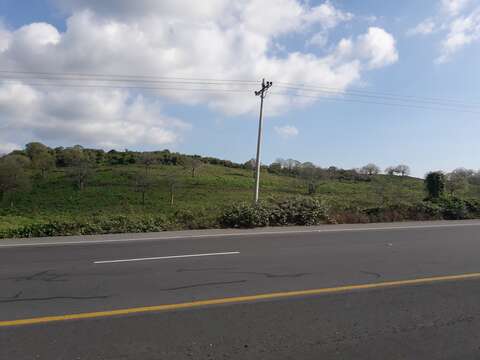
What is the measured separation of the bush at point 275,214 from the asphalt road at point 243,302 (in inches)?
203

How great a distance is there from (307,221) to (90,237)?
8466mm

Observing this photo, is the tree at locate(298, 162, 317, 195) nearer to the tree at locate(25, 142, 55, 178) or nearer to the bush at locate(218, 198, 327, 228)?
the bush at locate(218, 198, 327, 228)

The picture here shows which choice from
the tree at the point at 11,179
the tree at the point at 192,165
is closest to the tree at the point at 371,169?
the tree at the point at 192,165

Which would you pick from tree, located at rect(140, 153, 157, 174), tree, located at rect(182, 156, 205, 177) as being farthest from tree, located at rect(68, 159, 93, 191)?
tree, located at rect(182, 156, 205, 177)

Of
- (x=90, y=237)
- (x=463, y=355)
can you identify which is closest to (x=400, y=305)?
(x=463, y=355)

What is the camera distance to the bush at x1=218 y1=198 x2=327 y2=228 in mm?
14672

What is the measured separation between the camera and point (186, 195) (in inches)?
2020

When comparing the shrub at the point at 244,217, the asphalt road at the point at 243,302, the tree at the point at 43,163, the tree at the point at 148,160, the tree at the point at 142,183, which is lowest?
the asphalt road at the point at 243,302

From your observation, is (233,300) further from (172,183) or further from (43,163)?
(43,163)

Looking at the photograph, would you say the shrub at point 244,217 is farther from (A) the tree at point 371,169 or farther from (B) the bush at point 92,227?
(A) the tree at point 371,169

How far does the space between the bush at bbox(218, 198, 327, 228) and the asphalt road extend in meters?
5.16

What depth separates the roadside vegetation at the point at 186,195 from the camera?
48.1 feet

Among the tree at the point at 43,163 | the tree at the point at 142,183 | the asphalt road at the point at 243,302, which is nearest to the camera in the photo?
the asphalt road at the point at 243,302

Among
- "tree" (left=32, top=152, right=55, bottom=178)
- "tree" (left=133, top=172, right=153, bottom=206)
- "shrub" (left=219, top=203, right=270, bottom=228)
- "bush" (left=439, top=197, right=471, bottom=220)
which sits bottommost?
"shrub" (left=219, top=203, right=270, bottom=228)
